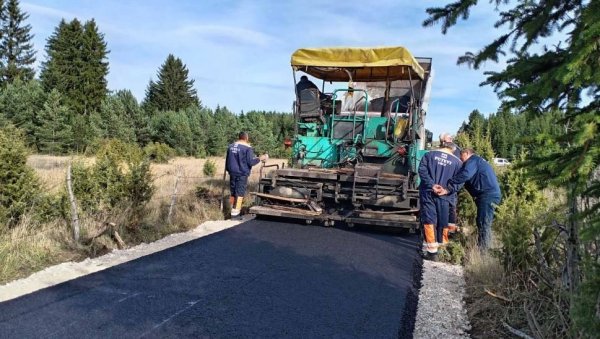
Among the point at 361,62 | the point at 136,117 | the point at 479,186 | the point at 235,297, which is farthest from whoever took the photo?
the point at 136,117

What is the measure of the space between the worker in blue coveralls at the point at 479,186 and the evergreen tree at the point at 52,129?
84.5 ft

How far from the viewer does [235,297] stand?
14.9 feet

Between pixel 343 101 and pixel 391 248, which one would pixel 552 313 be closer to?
pixel 391 248

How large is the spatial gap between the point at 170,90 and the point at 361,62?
4946 centimetres

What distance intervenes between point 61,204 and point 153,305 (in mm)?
3904

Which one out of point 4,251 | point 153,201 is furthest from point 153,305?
point 153,201

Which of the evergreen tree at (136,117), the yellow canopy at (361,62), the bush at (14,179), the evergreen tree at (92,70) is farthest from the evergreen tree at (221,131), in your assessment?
the bush at (14,179)

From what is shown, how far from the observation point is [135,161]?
25.6 ft

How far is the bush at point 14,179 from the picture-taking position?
21.7 ft

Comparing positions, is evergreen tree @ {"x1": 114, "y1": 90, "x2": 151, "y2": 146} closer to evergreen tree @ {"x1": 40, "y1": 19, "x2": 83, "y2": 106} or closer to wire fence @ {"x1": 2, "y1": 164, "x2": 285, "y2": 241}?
evergreen tree @ {"x1": 40, "y1": 19, "x2": 83, "y2": 106}

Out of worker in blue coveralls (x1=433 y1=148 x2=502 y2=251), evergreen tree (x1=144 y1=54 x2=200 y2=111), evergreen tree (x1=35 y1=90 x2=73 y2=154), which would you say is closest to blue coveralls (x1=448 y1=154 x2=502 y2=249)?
worker in blue coveralls (x1=433 y1=148 x2=502 y2=251)

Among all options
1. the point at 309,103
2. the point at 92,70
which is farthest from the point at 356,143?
the point at 92,70

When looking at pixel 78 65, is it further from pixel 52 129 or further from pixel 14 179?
pixel 14 179

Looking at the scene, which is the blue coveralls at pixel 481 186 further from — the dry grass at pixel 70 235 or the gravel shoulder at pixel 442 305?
the dry grass at pixel 70 235
